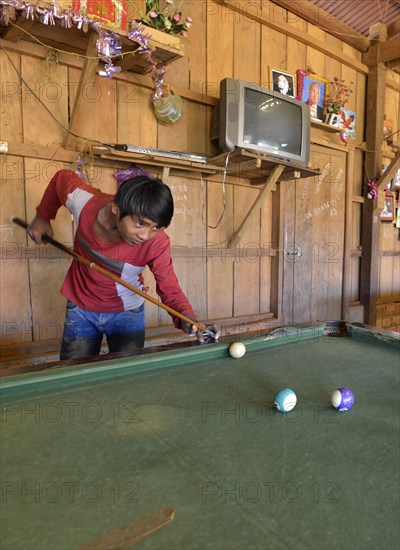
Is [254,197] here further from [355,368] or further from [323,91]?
[355,368]

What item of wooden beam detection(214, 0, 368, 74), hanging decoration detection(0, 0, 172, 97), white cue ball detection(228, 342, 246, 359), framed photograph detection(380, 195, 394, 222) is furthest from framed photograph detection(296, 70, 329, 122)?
white cue ball detection(228, 342, 246, 359)

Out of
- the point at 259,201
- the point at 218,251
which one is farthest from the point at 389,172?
the point at 218,251

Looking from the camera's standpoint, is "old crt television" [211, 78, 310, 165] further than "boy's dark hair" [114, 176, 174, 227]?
Yes

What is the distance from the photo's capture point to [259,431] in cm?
92

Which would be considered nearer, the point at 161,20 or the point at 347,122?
the point at 161,20

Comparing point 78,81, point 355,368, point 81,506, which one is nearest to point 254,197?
point 78,81

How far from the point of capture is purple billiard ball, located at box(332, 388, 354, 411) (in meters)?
1.04

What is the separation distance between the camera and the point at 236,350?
1.46 metres

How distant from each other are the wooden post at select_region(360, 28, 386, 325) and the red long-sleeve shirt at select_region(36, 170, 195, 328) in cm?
332

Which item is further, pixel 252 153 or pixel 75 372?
pixel 252 153

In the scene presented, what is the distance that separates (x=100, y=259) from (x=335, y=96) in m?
3.24

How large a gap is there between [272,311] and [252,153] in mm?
1544

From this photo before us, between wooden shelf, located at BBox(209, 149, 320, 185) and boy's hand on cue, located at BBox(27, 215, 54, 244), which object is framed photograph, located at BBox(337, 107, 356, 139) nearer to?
wooden shelf, located at BBox(209, 149, 320, 185)

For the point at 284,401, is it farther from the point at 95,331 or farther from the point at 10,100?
the point at 10,100
